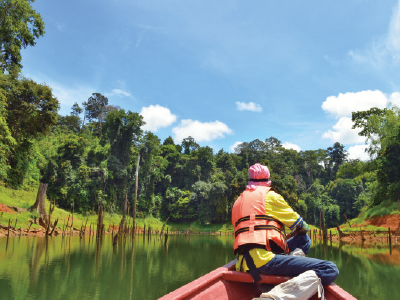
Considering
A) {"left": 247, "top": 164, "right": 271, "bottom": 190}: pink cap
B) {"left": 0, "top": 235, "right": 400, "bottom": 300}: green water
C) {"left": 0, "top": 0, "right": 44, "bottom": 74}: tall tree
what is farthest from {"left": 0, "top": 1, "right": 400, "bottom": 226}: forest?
{"left": 247, "top": 164, "right": 271, "bottom": 190}: pink cap

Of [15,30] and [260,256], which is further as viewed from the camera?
[15,30]

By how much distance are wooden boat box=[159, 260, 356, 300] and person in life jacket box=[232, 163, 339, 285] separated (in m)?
0.08

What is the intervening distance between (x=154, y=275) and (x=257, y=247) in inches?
282

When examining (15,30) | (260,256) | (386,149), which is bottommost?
(260,256)

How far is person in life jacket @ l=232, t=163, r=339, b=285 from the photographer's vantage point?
246cm

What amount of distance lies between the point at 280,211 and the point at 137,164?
26.0 meters

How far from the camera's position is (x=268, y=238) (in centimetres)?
257

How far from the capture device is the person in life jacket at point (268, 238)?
8.06ft

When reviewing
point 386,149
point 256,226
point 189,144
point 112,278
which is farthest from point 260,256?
point 189,144

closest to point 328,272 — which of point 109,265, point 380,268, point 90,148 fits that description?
point 109,265

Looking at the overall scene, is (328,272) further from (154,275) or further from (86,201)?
(86,201)

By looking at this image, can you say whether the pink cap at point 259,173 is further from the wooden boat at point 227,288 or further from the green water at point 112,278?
the green water at point 112,278

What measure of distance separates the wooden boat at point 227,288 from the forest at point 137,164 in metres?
18.2

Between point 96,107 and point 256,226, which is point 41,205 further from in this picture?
point 96,107
